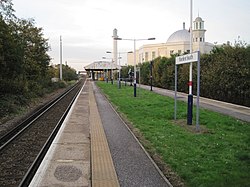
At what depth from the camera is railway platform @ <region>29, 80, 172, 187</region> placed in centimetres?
608

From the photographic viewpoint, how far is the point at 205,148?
28.3 ft

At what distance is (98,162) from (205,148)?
302 centimetres

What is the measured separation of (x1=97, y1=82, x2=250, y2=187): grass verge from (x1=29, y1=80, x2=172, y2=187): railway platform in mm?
553

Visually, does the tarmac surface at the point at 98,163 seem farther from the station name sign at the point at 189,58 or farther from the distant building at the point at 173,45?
the distant building at the point at 173,45

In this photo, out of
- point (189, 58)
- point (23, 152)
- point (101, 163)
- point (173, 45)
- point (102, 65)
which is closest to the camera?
→ point (101, 163)

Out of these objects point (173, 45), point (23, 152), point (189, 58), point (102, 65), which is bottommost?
point (23, 152)

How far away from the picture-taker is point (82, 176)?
6379 millimetres

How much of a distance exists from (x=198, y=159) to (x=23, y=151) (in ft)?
16.4

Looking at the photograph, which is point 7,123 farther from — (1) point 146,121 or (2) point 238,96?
(2) point 238,96

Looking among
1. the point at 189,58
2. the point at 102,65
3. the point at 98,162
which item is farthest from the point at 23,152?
the point at 102,65

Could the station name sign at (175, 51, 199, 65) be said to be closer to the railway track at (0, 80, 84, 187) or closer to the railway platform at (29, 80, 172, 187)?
the railway platform at (29, 80, 172, 187)

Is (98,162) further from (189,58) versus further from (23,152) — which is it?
(189,58)

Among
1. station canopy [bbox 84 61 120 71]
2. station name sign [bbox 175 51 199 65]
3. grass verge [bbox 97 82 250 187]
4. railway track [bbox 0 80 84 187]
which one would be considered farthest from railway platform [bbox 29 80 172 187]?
station canopy [bbox 84 61 120 71]

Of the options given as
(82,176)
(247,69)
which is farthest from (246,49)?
(82,176)
